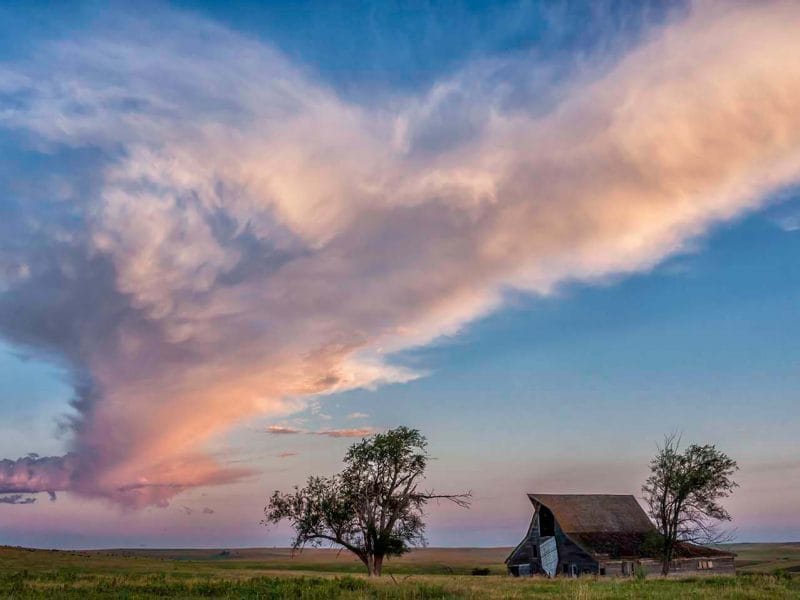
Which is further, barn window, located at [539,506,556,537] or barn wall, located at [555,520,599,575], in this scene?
barn window, located at [539,506,556,537]

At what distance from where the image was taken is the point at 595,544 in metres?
59.5

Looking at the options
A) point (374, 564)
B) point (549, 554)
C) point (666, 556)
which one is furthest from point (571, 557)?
point (374, 564)

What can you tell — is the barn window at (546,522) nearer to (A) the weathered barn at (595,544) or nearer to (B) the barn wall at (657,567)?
(A) the weathered barn at (595,544)

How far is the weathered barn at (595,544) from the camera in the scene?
190 feet

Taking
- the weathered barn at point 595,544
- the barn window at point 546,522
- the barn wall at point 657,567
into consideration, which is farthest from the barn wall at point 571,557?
the barn window at point 546,522

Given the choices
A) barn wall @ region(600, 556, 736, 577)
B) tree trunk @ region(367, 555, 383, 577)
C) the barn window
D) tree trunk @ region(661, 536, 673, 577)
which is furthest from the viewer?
the barn window

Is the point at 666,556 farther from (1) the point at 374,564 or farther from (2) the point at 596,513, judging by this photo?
(1) the point at 374,564

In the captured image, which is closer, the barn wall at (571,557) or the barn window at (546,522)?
the barn wall at (571,557)

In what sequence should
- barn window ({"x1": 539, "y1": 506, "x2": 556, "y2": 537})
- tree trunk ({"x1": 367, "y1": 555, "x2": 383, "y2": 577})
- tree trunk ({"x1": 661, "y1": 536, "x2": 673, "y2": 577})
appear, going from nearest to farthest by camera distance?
tree trunk ({"x1": 367, "y1": 555, "x2": 383, "y2": 577})
tree trunk ({"x1": 661, "y1": 536, "x2": 673, "y2": 577})
barn window ({"x1": 539, "y1": 506, "x2": 556, "y2": 537})

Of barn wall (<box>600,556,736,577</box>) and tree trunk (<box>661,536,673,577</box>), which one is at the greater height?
tree trunk (<box>661,536,673,577</box>)

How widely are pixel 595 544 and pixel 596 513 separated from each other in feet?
21.6

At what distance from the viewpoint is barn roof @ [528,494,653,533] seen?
62.9m

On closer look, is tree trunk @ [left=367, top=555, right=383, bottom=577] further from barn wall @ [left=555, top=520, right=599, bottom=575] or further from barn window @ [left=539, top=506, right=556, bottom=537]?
barn window @ [left=539, top=506, right=556, bottom=537]

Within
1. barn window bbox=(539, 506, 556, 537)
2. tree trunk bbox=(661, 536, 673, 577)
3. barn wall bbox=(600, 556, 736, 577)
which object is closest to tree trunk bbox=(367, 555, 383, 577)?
barn window bbox=(539, 506, 556, 537)
